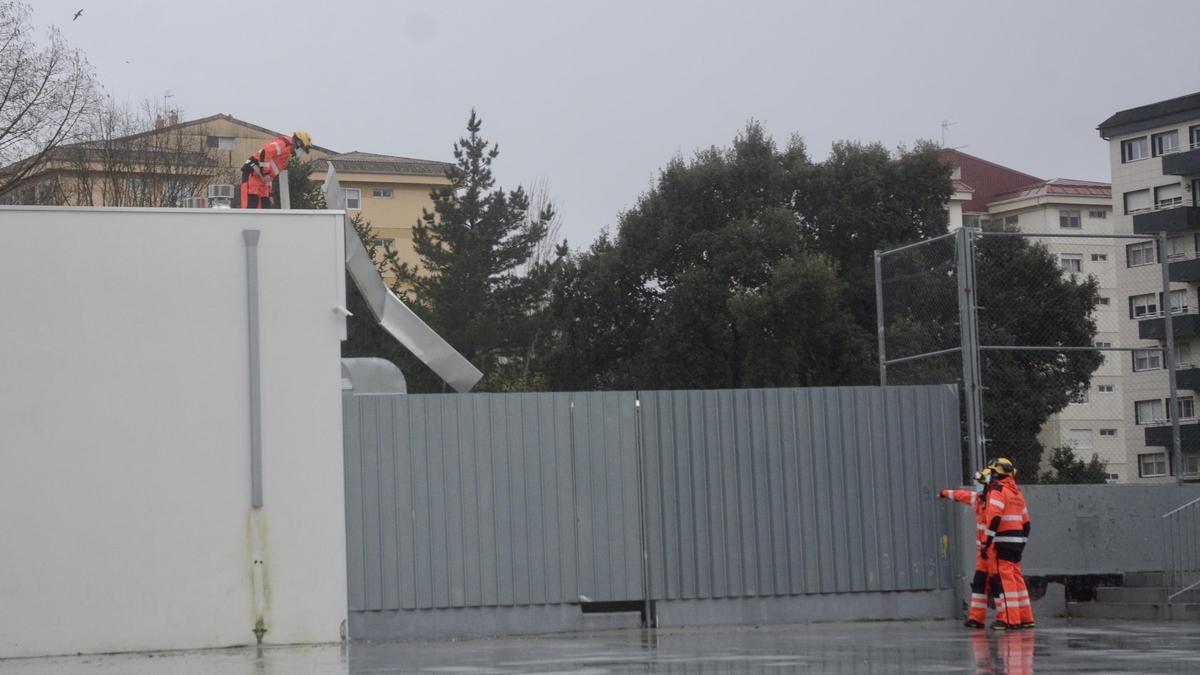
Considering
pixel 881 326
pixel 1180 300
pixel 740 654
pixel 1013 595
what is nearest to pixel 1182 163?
pixel 1180 300

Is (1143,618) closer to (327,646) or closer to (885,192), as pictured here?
(327,646)

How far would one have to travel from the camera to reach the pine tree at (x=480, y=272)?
52.2 metres

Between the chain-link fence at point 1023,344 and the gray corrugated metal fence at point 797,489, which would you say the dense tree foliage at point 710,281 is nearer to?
the chain-link fence at point 1023,344

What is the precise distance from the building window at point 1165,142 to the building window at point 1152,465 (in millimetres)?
43747

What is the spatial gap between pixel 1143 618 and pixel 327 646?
28.0ft

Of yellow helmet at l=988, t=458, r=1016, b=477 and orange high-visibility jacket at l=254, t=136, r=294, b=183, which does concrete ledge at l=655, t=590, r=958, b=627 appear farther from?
orange high-visibility jacket at l=254, t=136, r=294, b=183

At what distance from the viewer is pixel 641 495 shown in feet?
50.7

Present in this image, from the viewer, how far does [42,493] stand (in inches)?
551

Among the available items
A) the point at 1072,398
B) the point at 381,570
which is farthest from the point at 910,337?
the point at 381,570

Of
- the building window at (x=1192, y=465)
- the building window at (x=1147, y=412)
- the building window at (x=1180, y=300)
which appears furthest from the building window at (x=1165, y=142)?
the building window at (x=1147, y=412)

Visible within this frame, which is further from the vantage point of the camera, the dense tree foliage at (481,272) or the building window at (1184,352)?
the building window at (1184,352)

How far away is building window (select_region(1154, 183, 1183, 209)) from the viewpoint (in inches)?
2691

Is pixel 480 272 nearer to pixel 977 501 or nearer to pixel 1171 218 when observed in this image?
pixel 1171 218

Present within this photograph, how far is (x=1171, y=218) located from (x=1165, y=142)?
5.34 metres
